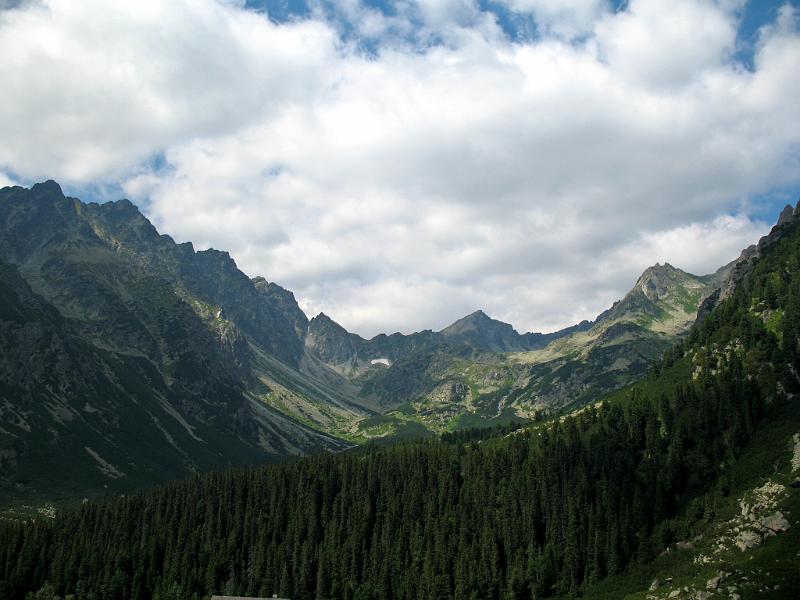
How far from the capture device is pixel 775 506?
489 feet

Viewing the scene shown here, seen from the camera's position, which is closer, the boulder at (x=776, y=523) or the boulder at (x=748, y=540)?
the boulder at (x=776, y=523)

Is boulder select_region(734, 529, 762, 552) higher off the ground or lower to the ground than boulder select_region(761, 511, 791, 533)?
lower

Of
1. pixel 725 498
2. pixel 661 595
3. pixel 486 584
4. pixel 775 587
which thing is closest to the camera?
pixel 775 587

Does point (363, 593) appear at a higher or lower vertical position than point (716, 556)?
lower

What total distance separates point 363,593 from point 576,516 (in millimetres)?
70229

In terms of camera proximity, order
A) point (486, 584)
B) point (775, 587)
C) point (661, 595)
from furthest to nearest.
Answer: point (486, 584), point (661, 595), point (775, 587)

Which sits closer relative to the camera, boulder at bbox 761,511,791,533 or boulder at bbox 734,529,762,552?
boulder at bbox 761,511,791,533

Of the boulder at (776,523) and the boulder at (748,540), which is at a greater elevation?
the boulder at (776,523)

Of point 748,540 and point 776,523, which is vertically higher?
point 776,523

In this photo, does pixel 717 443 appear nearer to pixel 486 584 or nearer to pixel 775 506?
pixel 775 506

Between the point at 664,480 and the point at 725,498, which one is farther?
the point at 664,480

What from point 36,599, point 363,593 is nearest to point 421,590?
point 363,593

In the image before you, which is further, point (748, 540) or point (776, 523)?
point (748, 540)

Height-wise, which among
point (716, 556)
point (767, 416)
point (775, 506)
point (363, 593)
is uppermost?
point (767, 416)
